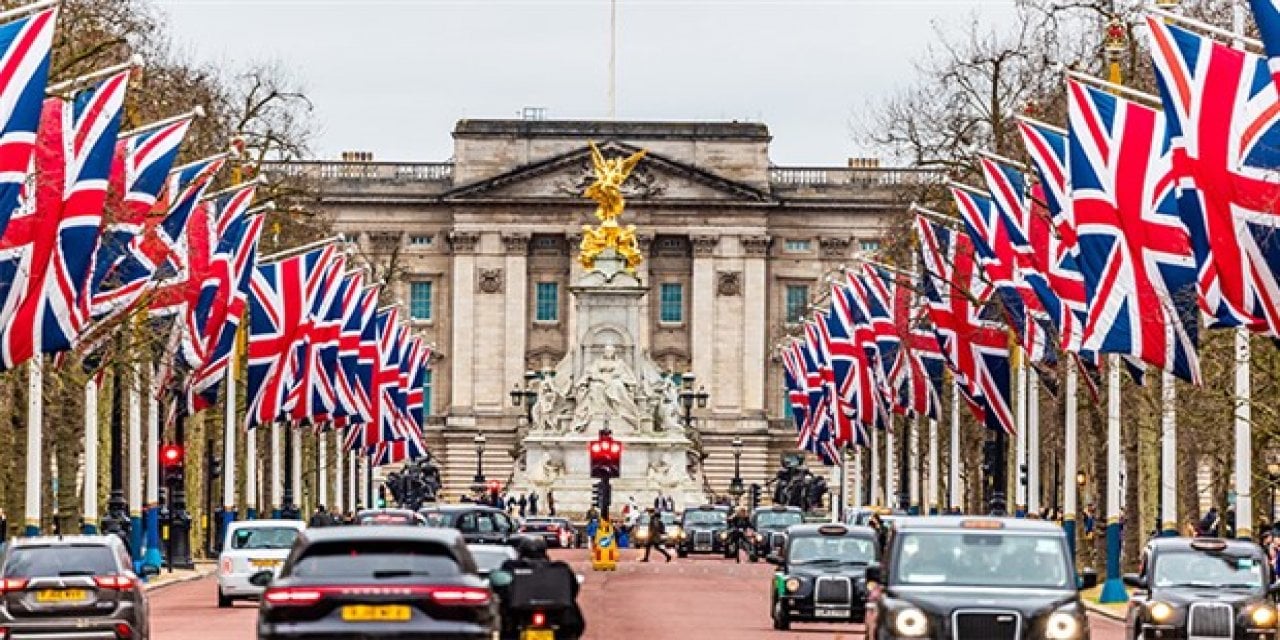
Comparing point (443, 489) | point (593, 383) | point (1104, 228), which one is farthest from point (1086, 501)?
point (1104, 228)

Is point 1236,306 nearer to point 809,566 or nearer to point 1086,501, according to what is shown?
point 809,566

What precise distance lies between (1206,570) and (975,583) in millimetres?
7557

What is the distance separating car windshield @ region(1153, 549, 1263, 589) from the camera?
4688 cm

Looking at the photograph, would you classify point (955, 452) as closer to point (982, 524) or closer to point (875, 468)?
point (875, 468)

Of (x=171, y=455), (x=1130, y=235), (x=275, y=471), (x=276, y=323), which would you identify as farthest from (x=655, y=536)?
(x=1130, y=235)

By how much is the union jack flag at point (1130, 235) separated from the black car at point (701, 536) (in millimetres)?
55298

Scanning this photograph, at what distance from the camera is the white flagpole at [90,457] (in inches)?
2904

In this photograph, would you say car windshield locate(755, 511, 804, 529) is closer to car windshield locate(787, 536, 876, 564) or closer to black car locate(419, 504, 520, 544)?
black car locate(419, 504, 520, 544)

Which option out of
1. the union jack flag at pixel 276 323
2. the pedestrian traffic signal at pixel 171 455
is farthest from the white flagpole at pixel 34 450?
the union jack flag at pixel 276 323

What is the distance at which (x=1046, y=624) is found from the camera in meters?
39.0

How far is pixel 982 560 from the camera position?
1607 inches

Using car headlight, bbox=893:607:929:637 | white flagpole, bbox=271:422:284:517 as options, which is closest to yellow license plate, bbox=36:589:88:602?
car headlight, bbox=893:607:929:637

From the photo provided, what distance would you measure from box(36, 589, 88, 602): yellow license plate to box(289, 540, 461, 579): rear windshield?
1129 centimetres

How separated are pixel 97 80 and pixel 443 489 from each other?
433 feet
